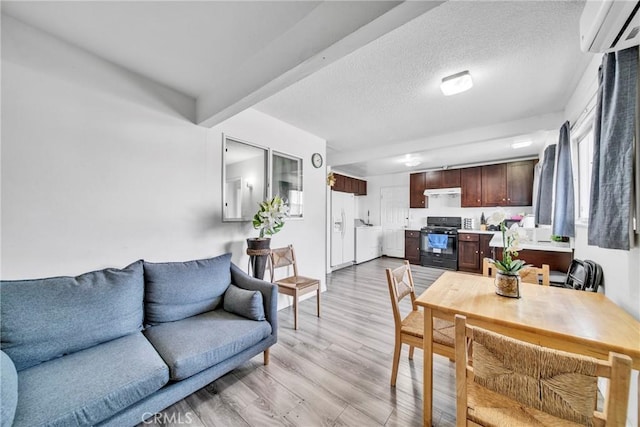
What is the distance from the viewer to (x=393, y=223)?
6.64 metres

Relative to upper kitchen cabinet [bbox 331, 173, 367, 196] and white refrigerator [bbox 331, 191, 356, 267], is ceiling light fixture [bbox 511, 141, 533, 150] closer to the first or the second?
white refrigerator [bbox 331, 191, 356, 267]

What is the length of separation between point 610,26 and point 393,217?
5.73 m

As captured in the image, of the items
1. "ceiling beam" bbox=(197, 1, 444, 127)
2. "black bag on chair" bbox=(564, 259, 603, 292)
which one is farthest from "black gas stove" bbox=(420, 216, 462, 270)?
"ceiling beam" bbox=(197, 1, 444, 127)

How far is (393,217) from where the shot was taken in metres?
6.63

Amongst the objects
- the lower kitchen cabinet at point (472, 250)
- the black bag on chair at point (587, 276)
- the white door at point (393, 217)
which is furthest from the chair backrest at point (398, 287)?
the white door at point (393, 217)

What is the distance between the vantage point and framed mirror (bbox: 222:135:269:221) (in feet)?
8.28

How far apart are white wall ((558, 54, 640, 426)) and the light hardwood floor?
1091 mm

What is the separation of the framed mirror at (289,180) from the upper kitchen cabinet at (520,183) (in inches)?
174

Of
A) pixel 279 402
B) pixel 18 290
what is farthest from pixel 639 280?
pixel 18 290

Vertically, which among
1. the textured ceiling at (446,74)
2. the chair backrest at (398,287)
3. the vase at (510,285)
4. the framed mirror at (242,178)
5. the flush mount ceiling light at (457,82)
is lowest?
the chair backrest at (398,287)

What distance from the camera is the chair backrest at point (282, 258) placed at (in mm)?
2793

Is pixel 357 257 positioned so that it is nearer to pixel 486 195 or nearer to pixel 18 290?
pixel 486 195

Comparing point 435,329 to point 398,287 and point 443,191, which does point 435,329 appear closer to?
point 398,287

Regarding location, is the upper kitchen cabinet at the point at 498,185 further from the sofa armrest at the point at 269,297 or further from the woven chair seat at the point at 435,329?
the sofa armrest at the point at 269,297
